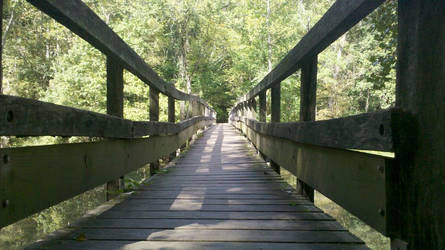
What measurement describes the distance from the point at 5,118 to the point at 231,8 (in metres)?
30.5

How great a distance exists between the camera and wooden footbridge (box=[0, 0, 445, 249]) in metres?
1.20

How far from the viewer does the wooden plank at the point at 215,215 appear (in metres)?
2.54

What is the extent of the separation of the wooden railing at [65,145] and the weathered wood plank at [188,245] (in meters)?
0.28

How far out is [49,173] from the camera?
1.70m

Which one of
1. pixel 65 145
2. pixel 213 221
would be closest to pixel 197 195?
pixel 213 221

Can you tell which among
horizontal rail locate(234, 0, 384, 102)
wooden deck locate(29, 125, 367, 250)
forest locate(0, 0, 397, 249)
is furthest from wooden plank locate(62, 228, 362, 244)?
forest locate(0, 0, 397, 249)

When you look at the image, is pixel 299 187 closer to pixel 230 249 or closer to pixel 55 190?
pixel 230 249

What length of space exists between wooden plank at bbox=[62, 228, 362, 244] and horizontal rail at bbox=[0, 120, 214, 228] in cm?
32

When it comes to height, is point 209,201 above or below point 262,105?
below

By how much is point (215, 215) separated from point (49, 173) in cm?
130

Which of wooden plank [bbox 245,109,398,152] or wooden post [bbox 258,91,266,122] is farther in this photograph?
wooden post [bbox 258,91,266,122]

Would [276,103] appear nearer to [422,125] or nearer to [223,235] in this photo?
[223,235]

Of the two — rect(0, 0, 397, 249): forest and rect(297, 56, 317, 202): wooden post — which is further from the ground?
rect(0, 0, 397, 249): forest

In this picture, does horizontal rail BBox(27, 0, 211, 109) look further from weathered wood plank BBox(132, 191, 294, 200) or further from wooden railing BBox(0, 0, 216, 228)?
weathered wood plank BBox(132, 191, 294, 200)
